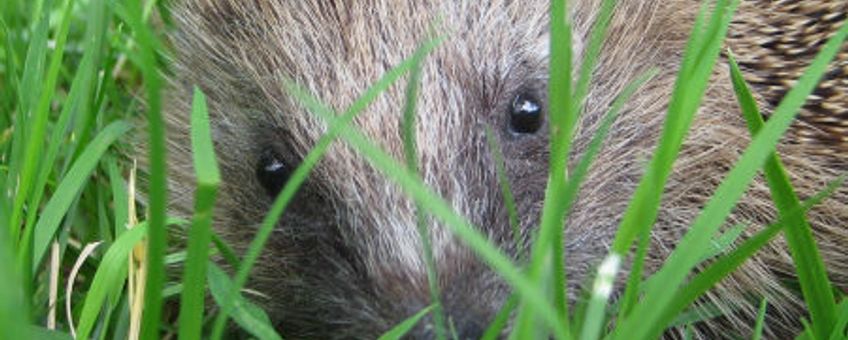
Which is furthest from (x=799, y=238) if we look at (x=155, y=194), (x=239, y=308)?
(x=155, y=194)

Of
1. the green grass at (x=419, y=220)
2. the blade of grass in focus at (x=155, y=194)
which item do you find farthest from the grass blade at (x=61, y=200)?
the blade of grass in focus at (x=155, y=194)

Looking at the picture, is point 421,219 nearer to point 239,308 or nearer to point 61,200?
point 239,308

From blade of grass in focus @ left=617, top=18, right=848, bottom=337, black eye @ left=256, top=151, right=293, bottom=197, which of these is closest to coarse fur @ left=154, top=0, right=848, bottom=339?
black eye @ left=256, top=151, right=293, bottom=197

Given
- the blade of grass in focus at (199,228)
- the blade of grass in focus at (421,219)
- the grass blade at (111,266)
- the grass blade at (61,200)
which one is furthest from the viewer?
the grass blade at (61,200)

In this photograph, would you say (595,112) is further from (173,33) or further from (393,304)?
(173,33)

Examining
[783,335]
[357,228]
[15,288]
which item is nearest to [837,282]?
[783,335]

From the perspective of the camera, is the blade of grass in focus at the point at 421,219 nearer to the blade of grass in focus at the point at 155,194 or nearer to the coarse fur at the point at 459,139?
the coarse fur at the point at 459,139

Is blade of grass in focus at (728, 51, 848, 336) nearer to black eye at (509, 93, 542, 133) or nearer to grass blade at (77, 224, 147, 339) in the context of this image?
black eye at (509, 93, 542, 133)
